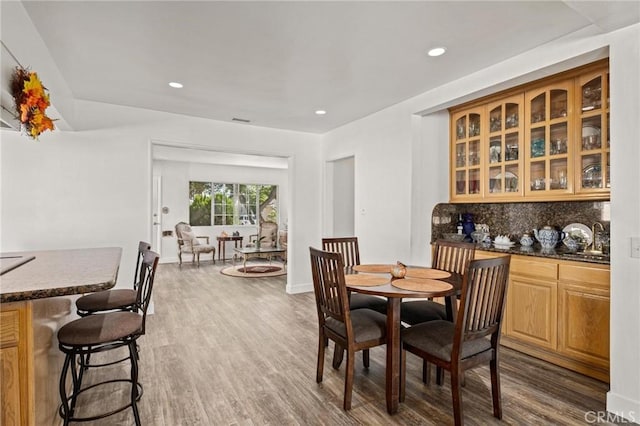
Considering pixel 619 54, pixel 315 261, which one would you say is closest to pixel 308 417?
pixel 315 261

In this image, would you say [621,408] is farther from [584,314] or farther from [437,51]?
[437,51]

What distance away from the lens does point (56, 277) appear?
1.70 meters

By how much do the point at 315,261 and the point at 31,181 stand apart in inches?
135

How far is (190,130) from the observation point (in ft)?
14.9

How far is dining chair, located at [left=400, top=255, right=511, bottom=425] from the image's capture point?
1861 mm

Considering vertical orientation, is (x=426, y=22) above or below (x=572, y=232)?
above

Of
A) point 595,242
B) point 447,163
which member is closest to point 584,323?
point 595,242

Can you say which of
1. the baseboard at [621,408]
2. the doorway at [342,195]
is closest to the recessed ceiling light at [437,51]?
the baseboard at [621,408]

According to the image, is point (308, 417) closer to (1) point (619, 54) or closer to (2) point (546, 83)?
(1) point (619, 54)

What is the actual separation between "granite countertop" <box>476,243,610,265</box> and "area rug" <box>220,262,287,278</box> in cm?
446

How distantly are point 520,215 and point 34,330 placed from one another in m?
4.02

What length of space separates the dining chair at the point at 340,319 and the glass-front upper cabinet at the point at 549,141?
6.74 ft

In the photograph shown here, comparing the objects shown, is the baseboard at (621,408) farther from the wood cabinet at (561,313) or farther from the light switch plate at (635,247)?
the light switch plate at (635,247)

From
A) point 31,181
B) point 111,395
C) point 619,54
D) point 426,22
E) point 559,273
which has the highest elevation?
point 426,22
